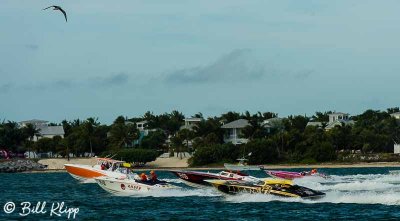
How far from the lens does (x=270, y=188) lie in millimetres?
55625

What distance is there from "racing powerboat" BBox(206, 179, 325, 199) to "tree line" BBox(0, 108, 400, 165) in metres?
82.3

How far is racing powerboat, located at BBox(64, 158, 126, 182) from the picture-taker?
6854 cm

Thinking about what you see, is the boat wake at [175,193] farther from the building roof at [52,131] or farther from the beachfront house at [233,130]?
the building roof at [52,131]

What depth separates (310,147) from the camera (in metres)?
143

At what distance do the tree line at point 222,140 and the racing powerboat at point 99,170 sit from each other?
198 ft

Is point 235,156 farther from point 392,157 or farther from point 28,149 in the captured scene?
point 28,149

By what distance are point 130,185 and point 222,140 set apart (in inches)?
3967

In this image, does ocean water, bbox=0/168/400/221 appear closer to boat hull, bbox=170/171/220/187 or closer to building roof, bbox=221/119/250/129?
boat hull, bbox=170/171/220/187

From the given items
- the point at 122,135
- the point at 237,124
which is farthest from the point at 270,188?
the point at 237,124

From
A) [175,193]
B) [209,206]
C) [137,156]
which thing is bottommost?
[209,206]

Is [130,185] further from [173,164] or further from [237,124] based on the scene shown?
[237,124]

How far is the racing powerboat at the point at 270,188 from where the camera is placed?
54438 mm

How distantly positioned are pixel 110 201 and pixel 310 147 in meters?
86.0
